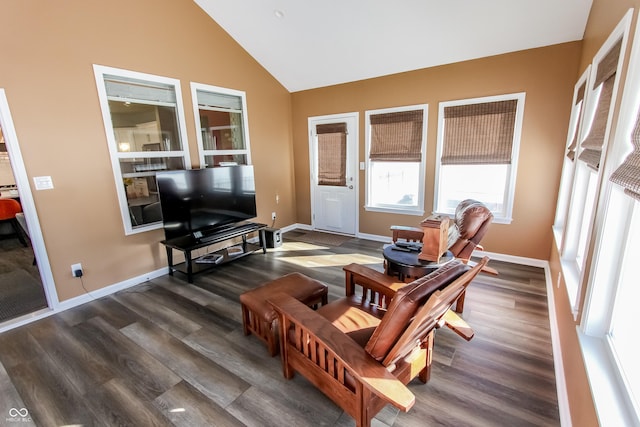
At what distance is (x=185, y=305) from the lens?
2.96 metres

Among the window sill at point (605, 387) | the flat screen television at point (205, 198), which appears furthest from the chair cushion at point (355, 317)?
the flat screen television at point (205, 198)

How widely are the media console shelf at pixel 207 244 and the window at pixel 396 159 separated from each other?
1969 millimetres

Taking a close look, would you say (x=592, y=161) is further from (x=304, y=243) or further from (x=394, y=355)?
(x=304, y=243)

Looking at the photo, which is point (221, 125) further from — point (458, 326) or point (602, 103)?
point (602, 103)

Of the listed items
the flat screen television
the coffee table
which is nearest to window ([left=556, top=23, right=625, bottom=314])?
the coffee table

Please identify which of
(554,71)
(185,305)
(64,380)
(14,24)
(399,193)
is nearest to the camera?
(64,380)

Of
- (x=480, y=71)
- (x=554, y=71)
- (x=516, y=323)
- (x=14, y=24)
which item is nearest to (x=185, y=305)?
(x=14, y=24)

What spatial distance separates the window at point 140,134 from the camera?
10.2 ft

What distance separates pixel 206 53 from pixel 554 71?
4.20 metres

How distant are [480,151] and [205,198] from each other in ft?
11.7

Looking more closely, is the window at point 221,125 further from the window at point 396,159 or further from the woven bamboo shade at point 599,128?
the woven bamboo shade at point 599,128

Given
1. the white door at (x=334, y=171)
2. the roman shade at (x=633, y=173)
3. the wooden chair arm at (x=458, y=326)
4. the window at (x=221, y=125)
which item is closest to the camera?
the roman shade at (x=633, y=173)

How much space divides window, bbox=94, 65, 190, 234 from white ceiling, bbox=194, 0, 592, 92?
1360 mm

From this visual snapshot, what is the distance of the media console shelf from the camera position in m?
3.40
